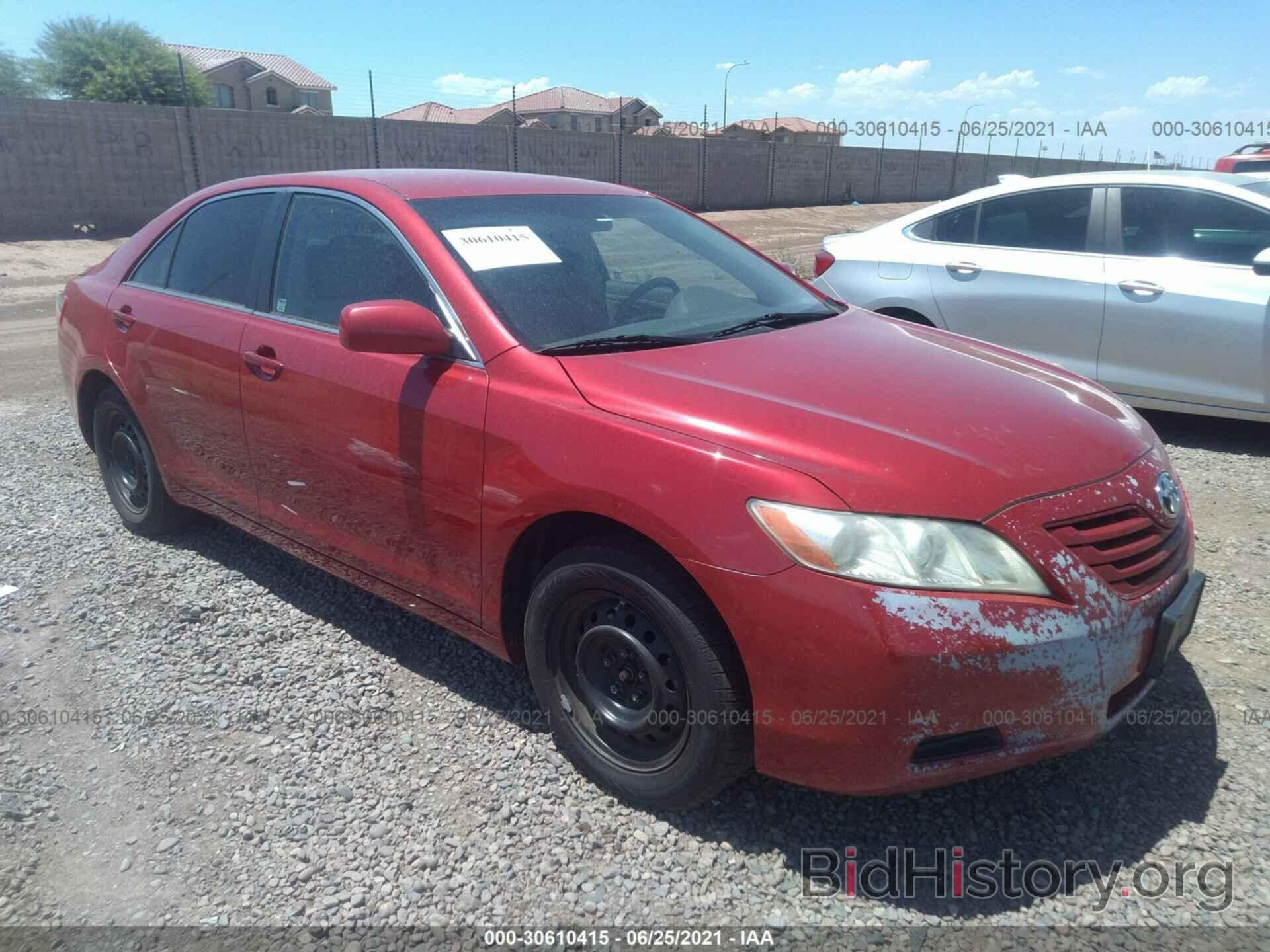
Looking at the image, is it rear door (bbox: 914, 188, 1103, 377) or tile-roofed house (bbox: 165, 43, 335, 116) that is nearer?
rear door (bbox: 914, 188, 1103, 377)

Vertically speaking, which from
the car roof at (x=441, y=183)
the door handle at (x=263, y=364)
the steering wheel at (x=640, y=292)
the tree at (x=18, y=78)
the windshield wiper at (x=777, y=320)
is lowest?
the door handle at (x=263, y=364)

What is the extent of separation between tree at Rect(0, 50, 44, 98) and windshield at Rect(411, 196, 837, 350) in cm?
4335

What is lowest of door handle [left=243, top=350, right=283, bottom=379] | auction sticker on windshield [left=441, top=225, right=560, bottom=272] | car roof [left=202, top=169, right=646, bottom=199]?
door handle [left=243, top=350, right=283, bottom=379]

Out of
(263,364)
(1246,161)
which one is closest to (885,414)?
(263,364)

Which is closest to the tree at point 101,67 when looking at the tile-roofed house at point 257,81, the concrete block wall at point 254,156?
the tile-roofed house at point 257,81

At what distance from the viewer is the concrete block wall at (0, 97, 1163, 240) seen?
17.6 meters

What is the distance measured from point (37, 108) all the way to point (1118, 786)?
20.8m

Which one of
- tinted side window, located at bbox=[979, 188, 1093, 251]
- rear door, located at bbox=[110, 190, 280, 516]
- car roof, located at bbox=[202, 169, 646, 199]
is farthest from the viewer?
tinted side window, located at bbox=[979, 188, 1093, 251]

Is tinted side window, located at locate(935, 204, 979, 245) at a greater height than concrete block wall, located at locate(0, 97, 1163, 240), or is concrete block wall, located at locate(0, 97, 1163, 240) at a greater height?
concrete block wall, located at locate(0, 97, 1163, 240)

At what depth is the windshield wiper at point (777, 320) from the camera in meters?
3.06

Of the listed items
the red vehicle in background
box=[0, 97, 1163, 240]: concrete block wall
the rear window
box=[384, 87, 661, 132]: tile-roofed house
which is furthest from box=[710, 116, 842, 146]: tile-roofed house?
the rear window

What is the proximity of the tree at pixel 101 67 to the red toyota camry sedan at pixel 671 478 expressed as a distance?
42506mm

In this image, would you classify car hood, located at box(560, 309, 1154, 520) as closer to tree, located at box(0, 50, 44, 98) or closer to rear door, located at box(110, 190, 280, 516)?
rear door, located at box(110, 190, 280, 516)

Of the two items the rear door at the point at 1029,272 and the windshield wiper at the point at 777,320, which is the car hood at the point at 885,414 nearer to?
the windshield wiper at the point at 777,320
